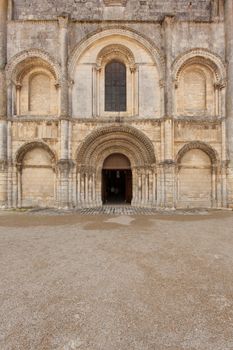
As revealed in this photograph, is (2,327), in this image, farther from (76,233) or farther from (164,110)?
(164,110)

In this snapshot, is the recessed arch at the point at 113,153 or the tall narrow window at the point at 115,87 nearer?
the recessed arch at the point at 113,153

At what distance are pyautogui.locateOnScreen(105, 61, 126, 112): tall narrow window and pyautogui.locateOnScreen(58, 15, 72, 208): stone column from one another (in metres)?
2.48

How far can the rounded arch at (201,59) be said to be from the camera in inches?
440

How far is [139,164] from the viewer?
1188 cm

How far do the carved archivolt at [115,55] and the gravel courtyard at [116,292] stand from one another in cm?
1033

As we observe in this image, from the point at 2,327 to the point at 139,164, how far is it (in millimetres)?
10257

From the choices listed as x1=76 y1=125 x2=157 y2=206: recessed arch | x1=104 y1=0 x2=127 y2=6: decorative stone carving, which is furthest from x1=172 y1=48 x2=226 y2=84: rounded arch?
x1=104 y1=0 x2=127 y2=6: decorative stone carving

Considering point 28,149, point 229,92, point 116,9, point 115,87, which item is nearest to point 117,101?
point 115,87

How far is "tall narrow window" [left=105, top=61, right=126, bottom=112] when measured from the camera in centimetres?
1198

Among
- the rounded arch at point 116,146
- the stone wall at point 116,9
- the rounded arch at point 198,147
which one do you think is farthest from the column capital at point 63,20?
the rounded arch at point 198,147

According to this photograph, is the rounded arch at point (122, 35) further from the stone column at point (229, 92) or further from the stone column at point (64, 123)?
the stone column at point (229, 92)

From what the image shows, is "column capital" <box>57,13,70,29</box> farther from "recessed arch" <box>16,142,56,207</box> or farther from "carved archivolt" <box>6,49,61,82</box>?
"recessed arch" <box>16,142,56,207</box>

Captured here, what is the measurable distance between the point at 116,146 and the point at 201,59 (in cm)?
699

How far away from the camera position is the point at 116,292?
3020 millimetres
